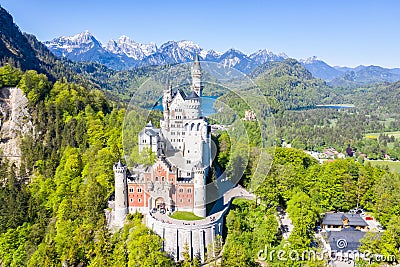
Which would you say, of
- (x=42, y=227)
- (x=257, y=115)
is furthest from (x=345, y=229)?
(x=42, y=227)

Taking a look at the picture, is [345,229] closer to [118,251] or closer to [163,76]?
[118,251]

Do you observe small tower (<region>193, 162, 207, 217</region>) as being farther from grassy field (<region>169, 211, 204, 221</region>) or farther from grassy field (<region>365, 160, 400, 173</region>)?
grassy field (<region>365, 160, 400, 173</region>)

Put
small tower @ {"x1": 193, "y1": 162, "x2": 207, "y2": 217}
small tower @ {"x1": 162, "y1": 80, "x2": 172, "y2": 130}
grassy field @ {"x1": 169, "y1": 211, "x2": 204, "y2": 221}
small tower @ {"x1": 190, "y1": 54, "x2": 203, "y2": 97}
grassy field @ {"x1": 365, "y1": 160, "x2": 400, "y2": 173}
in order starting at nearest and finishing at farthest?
grassy field @ {"x1": 169, "y1": 211, "x2": 204, "y2": 221} < small tower @ {"x1": 193, "y1": 162, "x2": 207, "y2": 217} < small tower @ {"x1": 190, "y1": 54, "x2": 203, "y2": 97} < small tower @ {"x1": 162, "y1": 80, "x2": 172, "y2": 130} < grassy field @ {"x1": 365, "y1": 160, "x2": 400, "y2": 173}

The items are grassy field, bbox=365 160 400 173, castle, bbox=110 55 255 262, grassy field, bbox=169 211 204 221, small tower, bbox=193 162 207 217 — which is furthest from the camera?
grassy field, bbox=365 160 400 173

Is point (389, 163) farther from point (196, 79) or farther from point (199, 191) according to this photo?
point (199, 191)

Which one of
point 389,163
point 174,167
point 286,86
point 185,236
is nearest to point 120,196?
point 174,167

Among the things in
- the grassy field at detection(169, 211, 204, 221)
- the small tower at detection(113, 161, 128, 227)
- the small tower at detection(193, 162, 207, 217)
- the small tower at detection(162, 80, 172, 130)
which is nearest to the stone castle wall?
the grassy field at detection(169, 211, 204, 221)

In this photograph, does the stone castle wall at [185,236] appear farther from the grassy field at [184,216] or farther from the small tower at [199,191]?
the small tower at [199,191]

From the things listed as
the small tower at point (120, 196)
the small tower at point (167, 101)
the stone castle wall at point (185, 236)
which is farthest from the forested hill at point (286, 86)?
the stone castle wall at point (185, 236)
